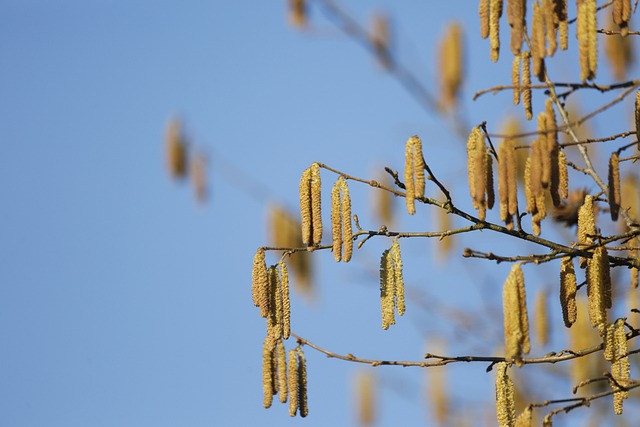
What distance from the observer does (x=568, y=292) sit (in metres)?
3.82

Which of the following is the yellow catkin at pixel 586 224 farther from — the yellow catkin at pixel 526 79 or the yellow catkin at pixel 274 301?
the yellow catkin at pixel 274 301

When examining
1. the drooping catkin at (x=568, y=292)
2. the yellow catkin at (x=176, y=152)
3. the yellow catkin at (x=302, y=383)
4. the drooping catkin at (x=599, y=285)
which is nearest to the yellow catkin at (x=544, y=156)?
the drooping catkin at (x=599, y=285)

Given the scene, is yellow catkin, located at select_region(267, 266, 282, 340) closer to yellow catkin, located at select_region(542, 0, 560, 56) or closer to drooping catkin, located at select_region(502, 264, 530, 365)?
drooping catkin, located at select_region(502, 264, 530, 365)

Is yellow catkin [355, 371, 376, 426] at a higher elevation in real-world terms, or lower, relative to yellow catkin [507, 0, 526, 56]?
A: lower

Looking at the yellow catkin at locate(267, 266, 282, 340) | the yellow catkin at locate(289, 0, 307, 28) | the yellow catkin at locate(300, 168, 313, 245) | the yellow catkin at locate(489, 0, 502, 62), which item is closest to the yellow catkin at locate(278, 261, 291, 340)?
the yellow catkin at locate(267, 266, 282, 340)

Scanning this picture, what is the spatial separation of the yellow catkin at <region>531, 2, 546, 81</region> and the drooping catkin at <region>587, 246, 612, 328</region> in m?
0.70

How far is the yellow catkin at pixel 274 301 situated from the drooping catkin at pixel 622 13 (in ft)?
4.88

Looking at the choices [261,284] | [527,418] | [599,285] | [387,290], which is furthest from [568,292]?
[261,284]

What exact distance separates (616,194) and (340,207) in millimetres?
1042

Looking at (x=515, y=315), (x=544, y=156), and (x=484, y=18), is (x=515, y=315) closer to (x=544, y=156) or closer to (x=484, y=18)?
(x=544, y=156)

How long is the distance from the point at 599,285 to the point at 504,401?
1.70 feet

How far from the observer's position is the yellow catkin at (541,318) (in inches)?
218

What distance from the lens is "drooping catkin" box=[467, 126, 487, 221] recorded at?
3326mm

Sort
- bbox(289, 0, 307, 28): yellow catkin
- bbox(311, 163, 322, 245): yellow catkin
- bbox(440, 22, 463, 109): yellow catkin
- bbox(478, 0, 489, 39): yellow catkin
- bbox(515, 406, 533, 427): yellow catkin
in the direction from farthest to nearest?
1. bbox(289, 0, 307, 28): yellow catkin
2. bbox(440, 22, 463, 109): yellow catkin
3. bbox(311, 163, 322, 245): yellow catkin
4. bbox(478, 0, 489, 39): yellow catkin
5. bbox(515, 406, 533, 427): yellow catkin
